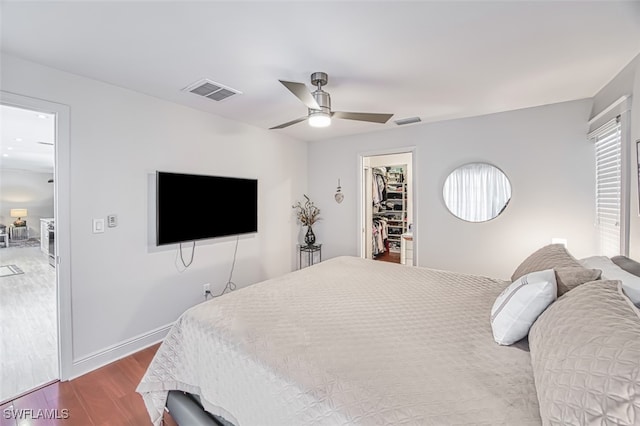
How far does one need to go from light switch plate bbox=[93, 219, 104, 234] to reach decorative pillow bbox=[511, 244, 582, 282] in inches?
129

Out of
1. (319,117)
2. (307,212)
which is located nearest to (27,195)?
(307,212)

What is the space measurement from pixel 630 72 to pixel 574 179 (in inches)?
42.8

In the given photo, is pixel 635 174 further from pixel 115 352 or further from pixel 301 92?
pixel 115 352

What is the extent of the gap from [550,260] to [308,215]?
3311 millimetres

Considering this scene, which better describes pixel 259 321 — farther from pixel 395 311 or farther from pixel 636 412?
pixel 636 412

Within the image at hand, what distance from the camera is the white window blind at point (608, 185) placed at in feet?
7.38

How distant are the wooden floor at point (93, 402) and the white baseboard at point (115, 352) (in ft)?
0.18

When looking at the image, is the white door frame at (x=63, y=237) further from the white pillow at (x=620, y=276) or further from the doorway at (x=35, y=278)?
the white pillow at (x=620, y=276)

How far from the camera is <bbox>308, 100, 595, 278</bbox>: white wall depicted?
2.79m

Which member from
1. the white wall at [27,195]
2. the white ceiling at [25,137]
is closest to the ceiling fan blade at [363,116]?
the white ceiling at [25,137]

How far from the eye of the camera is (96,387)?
6.97 ft

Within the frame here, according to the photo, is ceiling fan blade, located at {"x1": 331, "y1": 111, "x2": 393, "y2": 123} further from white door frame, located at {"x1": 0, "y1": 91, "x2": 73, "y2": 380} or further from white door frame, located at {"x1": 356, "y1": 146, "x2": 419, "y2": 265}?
white door frame, located at {"x1": 0, "y1": 91, "x2": 73, "y2": 380}

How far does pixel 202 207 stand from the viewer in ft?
10.0

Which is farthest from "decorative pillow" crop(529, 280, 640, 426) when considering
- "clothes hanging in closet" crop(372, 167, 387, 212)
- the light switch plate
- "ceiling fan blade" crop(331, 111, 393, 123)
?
"clothes hanging in closet" crop(372, 167, 387, 212)
